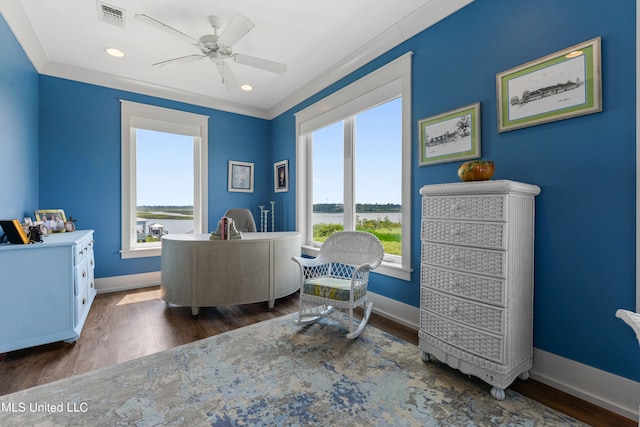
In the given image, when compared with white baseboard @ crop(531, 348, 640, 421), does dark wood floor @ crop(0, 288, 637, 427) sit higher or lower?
lower

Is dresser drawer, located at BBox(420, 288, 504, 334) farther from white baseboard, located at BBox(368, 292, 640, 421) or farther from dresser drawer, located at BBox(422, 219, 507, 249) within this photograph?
white baseboard, located at BBox(368, 292, 640, 421)

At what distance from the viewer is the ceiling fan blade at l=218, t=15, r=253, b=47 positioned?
6.93 feet

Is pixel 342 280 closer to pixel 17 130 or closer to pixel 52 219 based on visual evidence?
pixel 52 219

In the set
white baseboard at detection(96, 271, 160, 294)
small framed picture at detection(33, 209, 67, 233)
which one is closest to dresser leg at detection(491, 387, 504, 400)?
small framed picture at detection(33, 209, 67, 233)

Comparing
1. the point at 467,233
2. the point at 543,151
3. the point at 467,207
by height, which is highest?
the point at 543,151

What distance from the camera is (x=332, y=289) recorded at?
98.7 inches

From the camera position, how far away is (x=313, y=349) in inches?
88.3

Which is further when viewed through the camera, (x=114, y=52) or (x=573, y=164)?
(x=114, y=52)

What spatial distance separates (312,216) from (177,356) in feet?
8.33

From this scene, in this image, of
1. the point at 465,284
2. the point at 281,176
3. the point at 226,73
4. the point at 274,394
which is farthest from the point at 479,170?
the point at 281,176

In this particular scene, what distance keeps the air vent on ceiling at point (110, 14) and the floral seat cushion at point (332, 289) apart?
280 centimetres

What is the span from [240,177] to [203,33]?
229cm

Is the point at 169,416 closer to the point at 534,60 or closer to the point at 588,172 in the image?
the point at 588,172

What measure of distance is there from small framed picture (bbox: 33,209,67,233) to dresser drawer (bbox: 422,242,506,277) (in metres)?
3.44
